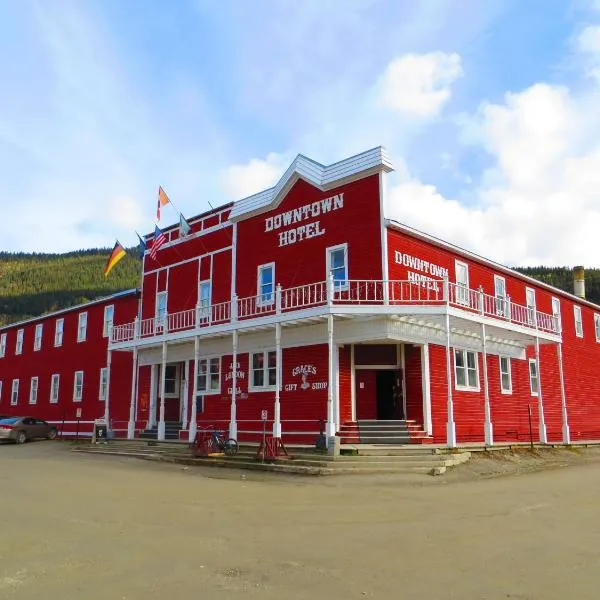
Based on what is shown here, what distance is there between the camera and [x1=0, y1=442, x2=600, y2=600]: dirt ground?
5.88 metres

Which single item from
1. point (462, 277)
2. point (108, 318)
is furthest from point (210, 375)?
point (462, 277)

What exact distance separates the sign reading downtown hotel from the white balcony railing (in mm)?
1937

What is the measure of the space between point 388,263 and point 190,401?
10.5 metres

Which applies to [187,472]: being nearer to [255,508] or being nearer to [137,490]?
[137,490]

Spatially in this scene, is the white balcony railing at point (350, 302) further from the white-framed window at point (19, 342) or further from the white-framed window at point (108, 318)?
the white-framed window at point (19, 342)

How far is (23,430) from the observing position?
97.9ft

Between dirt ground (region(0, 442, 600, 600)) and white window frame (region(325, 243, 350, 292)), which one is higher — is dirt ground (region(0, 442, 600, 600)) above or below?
below

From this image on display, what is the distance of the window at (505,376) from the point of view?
945 inches

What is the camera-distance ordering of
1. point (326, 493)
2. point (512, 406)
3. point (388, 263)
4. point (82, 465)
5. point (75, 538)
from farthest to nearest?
1. point (512, 406)
2. point (388, 263)
3. point (82, 465)
4. point (326, 493)
5. point (75, 538)

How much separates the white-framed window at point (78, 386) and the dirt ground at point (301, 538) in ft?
62.0

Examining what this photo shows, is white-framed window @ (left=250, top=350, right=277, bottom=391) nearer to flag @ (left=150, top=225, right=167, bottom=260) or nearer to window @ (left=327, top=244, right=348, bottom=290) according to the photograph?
window @ (left=327, top=244, right=348, bottom=290)

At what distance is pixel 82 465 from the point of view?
18141 millimetres

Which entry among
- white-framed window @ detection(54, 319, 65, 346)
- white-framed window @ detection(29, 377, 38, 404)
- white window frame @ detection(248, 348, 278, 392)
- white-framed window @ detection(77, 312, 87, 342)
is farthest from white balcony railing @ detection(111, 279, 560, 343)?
white-framed window @ detection(29, 377, 38, 404)

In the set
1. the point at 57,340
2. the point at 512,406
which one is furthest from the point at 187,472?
the point at 57,340
